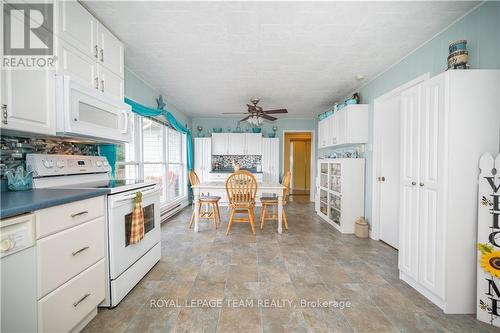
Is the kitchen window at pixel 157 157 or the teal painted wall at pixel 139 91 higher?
the teal painted wall at pixel 139 91

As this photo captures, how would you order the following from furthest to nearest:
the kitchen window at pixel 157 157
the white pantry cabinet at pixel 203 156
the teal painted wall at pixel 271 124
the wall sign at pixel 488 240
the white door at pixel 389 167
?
the teal painted wall at pixel 271 124
the white pantry cabinet at pixel 203 156
the kitchen window at pixel 157 157
the white door at pixel 389 167
the wall sign at pixel 488 240

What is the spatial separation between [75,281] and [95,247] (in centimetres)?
23

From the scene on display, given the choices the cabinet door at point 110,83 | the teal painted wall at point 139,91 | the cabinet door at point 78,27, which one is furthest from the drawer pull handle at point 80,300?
the teal painted wall at point 139,91

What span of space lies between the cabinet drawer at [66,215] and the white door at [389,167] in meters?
3.44

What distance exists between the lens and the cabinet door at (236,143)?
5953 millimetres

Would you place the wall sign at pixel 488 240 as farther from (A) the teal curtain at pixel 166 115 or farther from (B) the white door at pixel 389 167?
(A) the teal curtain at pixel 166 115

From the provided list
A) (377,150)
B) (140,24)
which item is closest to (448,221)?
(377,150)

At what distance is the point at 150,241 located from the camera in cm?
218

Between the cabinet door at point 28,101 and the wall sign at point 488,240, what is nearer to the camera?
the cabinet door at point 28,101

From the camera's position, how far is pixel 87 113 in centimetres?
172

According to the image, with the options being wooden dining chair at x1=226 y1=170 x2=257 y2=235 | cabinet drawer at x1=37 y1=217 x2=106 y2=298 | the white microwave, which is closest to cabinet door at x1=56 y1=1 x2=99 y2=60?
the white microwave

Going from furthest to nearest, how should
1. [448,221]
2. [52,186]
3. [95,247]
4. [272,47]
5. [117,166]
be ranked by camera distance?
1. [117,166]
2. [272,47]
3. [52,186]
4. [448,221]
5. [95,247]

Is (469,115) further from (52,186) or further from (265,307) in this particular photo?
(52,186)

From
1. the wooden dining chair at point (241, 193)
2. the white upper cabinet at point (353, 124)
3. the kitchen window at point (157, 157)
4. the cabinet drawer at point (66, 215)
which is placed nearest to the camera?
the cabinet drawer at point (66, 215)
